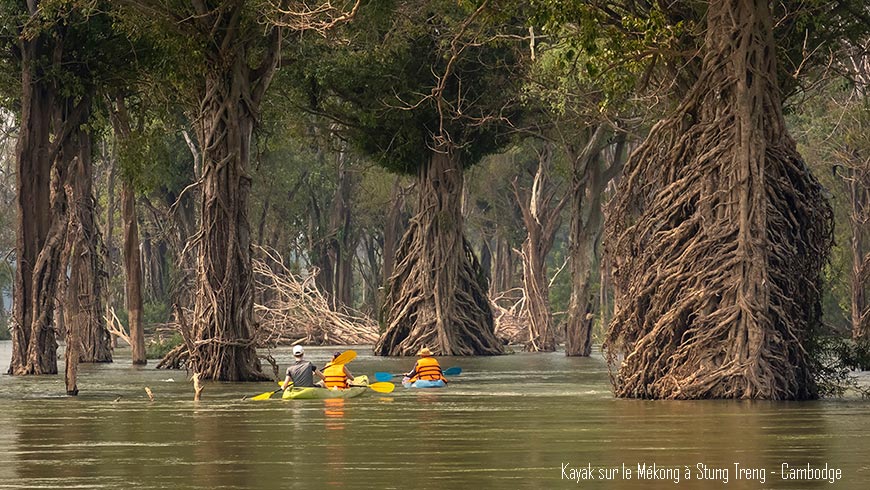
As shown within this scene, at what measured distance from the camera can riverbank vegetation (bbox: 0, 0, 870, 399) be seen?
85.1 feet

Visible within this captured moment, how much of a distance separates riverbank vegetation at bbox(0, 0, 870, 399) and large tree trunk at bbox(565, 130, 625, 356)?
89 millimetres

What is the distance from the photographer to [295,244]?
84812 millimetres

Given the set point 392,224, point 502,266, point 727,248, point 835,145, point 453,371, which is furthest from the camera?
point 502,266

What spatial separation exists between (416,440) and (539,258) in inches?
1674

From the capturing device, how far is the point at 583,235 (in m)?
52.3

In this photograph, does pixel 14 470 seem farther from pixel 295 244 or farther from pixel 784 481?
pixel 295 244

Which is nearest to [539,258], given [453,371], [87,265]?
[87,265]

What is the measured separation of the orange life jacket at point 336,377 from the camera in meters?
30.3

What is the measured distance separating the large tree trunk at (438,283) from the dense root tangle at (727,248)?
74.9 feet

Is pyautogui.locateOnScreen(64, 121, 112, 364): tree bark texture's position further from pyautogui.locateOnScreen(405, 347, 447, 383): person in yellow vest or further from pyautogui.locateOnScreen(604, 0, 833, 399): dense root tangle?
pyautogui.locateOnScreen(604, 0, 833, 399): dense root tangle

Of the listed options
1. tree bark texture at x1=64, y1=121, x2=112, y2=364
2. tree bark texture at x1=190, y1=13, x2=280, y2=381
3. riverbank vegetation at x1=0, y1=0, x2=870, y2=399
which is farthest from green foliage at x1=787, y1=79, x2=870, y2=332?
tree bark texture at x1=190, y1=13, x2=280, y2=381

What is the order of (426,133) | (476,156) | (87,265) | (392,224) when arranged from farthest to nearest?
1. (392,224)
2. (476,156)
3. (426,133)
4. (87,265)

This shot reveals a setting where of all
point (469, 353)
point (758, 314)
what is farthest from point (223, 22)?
point (469, 353)

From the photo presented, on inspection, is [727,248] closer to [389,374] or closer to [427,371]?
[427,371]
